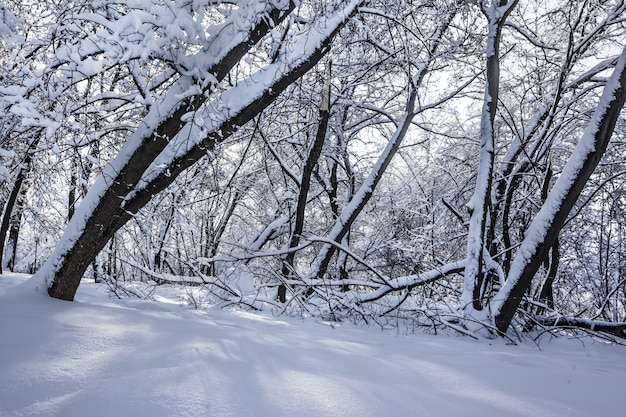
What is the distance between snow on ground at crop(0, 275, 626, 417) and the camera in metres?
1.38

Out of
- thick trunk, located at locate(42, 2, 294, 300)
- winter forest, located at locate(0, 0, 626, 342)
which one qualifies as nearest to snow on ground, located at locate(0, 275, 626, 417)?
thick trunk, located at locate(42, 2, 294, 300)

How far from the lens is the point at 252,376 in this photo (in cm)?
167

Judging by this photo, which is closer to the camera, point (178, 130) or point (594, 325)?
point (178, 130)

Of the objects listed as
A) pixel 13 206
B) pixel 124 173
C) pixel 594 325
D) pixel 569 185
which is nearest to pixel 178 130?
pixel 124 173

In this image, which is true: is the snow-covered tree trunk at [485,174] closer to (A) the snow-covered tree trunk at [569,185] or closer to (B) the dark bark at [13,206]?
(A) the snow-covered tree trunk at [569,185]

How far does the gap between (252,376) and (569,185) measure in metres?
3.10

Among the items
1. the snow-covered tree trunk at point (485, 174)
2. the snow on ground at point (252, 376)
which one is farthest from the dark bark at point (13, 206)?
the snow-covered tree trunk at point (485, 174)

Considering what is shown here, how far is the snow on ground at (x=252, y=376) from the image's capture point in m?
1.38

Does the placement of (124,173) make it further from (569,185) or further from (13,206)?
(13,206)

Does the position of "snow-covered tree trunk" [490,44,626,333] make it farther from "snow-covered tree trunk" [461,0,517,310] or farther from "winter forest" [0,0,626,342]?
"snow-covered tree trunk" [461,0,517,310]

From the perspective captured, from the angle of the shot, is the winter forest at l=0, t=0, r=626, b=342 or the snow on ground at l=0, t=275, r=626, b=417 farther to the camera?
the winter forest at l=0, t=0, r=626, b=342

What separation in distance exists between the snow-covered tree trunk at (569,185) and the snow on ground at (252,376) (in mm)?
929

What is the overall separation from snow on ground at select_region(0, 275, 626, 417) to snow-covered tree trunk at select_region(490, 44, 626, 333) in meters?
0.93

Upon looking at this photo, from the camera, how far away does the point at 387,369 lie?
6.51 ft
